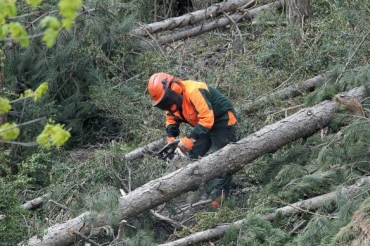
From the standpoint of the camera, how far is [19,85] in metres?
12.0

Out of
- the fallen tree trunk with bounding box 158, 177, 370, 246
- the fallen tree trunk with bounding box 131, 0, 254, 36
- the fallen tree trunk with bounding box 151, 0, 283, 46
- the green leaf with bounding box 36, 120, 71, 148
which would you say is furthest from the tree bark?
the green leaf with bounding box 36, 120, 71, 148

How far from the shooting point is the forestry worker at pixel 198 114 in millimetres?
8938

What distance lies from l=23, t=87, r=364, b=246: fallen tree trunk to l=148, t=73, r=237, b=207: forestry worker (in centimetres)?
35

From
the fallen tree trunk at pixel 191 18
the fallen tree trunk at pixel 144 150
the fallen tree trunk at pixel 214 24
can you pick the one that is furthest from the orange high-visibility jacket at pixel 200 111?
the fallen tree trunk at pixel 214 24

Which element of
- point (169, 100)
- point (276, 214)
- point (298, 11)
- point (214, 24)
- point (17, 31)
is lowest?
point (214, 24)

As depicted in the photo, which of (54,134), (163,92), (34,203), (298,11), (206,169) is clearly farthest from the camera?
(298,11)

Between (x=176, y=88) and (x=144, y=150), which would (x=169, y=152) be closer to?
(x=176, y=88)

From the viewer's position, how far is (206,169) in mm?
8648

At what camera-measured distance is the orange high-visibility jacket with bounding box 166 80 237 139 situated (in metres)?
8.94

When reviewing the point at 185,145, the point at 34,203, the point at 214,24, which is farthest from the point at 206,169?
the point at 214,24

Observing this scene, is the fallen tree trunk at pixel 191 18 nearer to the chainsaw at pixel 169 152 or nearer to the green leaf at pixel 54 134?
the chainsaw at pixel 169 152

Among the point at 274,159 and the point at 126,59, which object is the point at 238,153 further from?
the point at 126,59

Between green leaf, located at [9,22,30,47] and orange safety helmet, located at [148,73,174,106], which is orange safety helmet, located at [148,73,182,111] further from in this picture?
green leaf, located at [9,22,30,47]

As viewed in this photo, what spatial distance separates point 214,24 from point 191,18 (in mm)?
413
